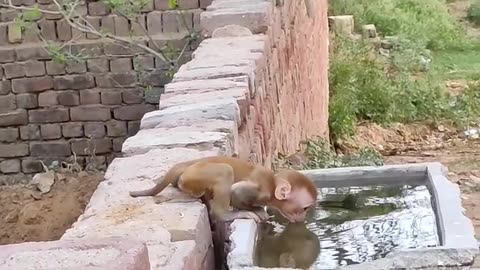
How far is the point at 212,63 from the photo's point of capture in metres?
4.56

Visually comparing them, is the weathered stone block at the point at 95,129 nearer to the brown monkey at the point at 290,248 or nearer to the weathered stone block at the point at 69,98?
the weathered stone block at the point at 69,98

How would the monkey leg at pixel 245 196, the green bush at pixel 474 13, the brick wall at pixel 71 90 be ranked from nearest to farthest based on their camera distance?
the monkey leg at pixel 245 196
the brick wall at pixel 71 90
the green bush at pixel 474 13

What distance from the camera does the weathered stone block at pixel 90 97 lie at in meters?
7.55

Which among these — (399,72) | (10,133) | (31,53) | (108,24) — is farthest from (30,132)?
(399,72)

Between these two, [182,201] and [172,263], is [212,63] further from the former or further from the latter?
[172,263]

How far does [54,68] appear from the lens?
298 inches

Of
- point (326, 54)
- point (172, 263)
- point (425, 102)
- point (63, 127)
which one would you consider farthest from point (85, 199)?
point (425, 102)

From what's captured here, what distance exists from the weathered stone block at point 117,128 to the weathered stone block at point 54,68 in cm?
53

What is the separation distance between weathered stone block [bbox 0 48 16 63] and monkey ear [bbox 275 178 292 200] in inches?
189

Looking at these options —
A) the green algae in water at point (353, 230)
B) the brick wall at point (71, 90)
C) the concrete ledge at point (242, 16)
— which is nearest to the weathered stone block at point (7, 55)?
the brick wall at point (71, 90)

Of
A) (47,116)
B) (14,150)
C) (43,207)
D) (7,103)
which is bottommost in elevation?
(43,207)

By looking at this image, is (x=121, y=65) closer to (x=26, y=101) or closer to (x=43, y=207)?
(x=26, y=101)

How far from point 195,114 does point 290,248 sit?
2.93ft

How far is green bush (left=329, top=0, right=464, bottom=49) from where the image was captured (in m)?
15.3
